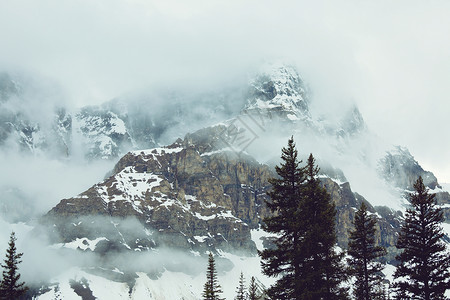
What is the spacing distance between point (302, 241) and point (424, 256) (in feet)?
35.3

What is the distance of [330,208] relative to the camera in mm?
32219

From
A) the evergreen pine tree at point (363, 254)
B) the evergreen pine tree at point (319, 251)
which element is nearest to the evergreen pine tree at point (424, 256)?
the evergreen pine tree at point (363, 254)

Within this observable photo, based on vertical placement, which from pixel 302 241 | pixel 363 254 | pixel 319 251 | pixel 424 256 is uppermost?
pixel 363 254

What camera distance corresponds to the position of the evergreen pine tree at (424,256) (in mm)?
35531

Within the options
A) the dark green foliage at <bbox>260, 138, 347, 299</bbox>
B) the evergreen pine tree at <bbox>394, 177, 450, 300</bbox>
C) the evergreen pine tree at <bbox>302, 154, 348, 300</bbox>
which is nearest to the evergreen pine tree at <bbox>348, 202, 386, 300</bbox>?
the evergreen pine tree at <bbox>394, 177, 450, 300</bbox>

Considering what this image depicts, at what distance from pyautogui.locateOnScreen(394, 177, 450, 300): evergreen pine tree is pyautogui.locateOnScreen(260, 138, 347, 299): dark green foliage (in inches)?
264

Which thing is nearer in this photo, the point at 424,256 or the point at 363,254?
the point at 424,256

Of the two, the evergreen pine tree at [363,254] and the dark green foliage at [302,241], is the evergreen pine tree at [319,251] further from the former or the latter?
the evergreen pine tree at [363,254]

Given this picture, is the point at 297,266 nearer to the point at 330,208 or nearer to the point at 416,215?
the point at 330,208

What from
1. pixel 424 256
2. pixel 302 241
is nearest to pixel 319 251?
pixel 302 241

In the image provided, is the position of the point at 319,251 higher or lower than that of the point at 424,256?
lower

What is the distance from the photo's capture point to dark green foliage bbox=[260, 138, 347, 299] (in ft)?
101

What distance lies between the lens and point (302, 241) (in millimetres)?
31594

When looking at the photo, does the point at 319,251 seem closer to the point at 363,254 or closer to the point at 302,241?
the point at 302,241
